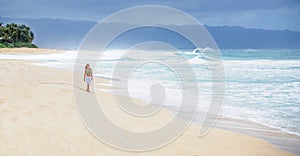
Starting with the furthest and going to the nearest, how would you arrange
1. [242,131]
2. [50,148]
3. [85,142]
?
[242,131] → [85,142] → [50,148]

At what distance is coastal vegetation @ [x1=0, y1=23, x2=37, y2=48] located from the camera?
2184 inches

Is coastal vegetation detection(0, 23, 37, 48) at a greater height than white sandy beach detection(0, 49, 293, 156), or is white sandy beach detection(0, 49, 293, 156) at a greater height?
coastal vegetation detection(0, 23, 37, 48)

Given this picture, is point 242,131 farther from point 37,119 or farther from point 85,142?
point 37,119

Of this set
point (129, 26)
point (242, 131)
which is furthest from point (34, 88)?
point (242, 131)

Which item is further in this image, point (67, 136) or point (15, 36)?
point (15, 36)

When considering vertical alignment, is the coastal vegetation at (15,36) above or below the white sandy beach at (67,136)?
above

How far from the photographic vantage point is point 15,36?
58.9m

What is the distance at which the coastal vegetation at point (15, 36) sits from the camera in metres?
55.5

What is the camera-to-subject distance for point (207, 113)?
32.8 ft

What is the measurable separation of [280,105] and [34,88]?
7.88 m

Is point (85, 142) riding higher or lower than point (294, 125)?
lower

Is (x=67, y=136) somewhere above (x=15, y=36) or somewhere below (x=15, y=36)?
below

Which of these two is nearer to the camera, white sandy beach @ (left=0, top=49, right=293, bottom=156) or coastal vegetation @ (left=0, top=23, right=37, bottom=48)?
white sandy beach @ (left=0, top=49, right=293, bottom=156)

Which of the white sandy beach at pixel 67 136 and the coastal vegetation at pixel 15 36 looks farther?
the coastal vegetation at pixel 15 36
